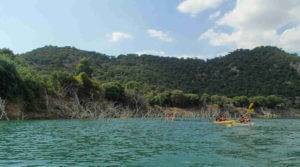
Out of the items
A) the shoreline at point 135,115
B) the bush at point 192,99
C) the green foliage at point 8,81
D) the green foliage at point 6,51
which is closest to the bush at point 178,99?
the bush at point 192,99

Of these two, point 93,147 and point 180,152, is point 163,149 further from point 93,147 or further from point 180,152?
point 93,147

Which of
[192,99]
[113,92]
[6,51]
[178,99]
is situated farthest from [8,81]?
[192,99]

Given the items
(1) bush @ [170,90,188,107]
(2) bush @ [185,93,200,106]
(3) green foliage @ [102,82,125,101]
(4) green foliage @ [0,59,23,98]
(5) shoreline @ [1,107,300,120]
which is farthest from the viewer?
(2) bush @ [185,93,200,106]

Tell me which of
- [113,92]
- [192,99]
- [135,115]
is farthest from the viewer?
[192,99]

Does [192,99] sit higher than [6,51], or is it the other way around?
[6,51]

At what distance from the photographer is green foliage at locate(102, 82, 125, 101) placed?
154 metres

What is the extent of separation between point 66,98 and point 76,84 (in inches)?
332

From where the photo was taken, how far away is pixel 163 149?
4212cm

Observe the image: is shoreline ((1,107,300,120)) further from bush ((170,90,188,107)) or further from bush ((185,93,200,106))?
bush ((185,93,200,106))

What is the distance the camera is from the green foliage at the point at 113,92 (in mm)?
154125


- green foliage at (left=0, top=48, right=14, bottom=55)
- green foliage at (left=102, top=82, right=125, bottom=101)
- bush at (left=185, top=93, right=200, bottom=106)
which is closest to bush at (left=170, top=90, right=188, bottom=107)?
bush at (left=185, top=93, right=200, bottom=106)

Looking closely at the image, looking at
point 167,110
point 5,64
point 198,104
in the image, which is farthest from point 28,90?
point 198,104

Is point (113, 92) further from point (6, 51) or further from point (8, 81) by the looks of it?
point (8, 81)

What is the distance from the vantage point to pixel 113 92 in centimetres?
15538
